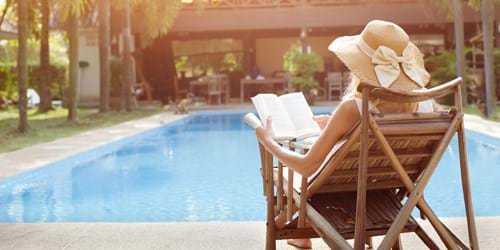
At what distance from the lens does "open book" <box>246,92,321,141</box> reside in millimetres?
3094

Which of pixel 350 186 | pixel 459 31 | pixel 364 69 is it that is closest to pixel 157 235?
pixel 350 186

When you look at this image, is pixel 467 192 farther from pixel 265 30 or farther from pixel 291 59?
pixel 265 30

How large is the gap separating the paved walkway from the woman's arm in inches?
32.9

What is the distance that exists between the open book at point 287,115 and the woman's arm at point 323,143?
1.40 feet

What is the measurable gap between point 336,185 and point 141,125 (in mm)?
9877

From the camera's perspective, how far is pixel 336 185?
2494 millimetres

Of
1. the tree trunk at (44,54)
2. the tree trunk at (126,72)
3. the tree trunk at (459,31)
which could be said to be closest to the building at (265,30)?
the tree trunk at (459,31)

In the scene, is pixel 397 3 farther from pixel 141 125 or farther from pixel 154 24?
pixel 141 125

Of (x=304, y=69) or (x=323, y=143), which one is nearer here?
(x=323, y=143)

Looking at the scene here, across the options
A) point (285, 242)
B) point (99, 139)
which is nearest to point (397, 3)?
point (99, 139)

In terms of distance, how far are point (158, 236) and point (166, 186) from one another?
324 centimetres

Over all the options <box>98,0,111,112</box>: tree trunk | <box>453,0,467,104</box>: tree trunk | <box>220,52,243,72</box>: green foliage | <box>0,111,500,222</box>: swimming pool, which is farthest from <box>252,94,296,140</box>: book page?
<box>220,52,243,72</box>: green foliage

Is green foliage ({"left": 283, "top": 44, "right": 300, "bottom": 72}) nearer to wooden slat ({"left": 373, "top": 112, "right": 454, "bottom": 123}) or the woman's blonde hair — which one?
the woman's blonde hair

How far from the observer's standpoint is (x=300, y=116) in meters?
3.26
